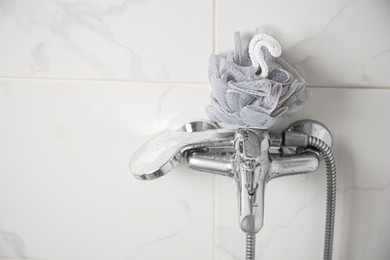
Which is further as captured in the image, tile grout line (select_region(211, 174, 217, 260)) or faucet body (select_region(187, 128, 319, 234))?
tile grout line (select_region(211, 174, 217, 260))

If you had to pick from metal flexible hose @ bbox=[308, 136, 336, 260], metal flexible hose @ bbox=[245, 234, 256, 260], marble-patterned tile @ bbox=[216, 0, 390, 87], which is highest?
marble-patterned tile @ bbox=[216, 0, 390, 87]

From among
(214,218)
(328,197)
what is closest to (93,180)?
(214,218)

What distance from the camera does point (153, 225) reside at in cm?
51

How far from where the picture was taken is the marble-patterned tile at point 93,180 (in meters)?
0.46

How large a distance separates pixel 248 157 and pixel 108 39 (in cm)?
25

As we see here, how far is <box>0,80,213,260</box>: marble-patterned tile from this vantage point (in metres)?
0.46

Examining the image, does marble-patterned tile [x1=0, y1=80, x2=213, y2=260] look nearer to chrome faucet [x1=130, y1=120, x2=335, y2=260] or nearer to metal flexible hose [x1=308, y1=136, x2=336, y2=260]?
chrome faucet [x1=130, y1=120, x2=335, y2=260]

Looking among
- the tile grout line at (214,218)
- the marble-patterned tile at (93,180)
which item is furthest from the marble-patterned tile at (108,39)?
the tile grout line at (214,218)

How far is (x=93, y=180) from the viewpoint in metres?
0.50

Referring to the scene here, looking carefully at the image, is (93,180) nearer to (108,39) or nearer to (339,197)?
(108,39)

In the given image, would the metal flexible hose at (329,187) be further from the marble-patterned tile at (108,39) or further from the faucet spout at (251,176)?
the marble-patterned tile at (108,39)

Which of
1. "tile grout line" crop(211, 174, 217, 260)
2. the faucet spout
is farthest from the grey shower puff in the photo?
A: "tile grout line" crop(211, 174, 217, 260)

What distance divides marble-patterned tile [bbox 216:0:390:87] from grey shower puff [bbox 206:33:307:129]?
0.16 ft

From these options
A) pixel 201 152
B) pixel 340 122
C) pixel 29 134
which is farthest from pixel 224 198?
pixel 29 134
